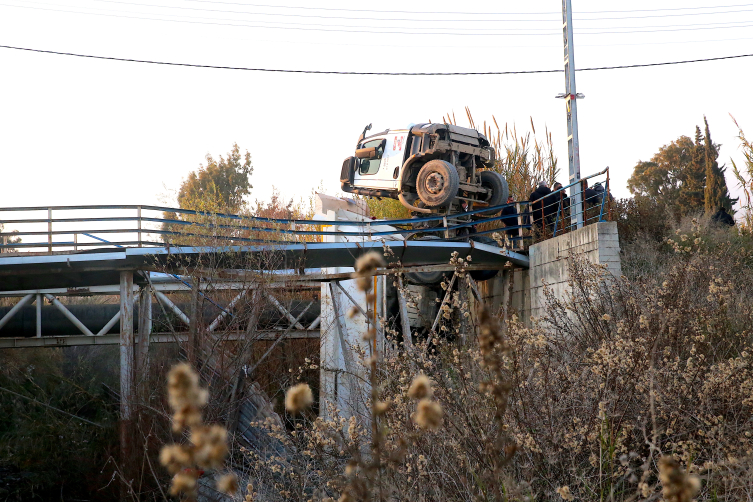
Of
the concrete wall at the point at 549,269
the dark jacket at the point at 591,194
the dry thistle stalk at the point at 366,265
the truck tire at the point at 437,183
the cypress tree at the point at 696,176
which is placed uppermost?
the cypress tree at the point at 696,176

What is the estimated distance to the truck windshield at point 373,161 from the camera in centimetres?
1638

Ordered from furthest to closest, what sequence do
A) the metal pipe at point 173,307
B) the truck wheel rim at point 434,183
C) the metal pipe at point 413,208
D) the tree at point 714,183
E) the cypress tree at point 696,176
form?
the cypress tree at point 696,176 → the tree at point 714,183 → the metal pipe at point 413,208 → the truck wheel rim at point 434,183 → the metal pipe at point 173,307

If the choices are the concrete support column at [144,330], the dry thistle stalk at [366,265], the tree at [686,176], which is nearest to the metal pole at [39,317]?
the concrete support column at [144,330]

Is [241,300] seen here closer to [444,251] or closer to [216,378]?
[216,378]

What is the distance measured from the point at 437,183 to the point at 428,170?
41 cm

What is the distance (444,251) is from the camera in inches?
551

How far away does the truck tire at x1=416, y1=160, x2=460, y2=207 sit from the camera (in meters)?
14.5

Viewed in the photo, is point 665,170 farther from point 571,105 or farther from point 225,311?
point 225,311

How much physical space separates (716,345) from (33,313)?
46.6ft

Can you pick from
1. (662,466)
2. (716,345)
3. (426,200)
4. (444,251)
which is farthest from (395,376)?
(426,200)

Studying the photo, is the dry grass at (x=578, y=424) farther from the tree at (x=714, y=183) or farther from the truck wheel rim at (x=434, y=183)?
the tree at (x=714, y=183)

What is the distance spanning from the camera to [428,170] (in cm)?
1487

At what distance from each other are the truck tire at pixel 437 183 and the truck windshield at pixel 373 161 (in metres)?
1.67

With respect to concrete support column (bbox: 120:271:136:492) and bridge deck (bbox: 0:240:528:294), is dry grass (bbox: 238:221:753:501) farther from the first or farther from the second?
concrete support column (bbox: 120:271:136:492)
